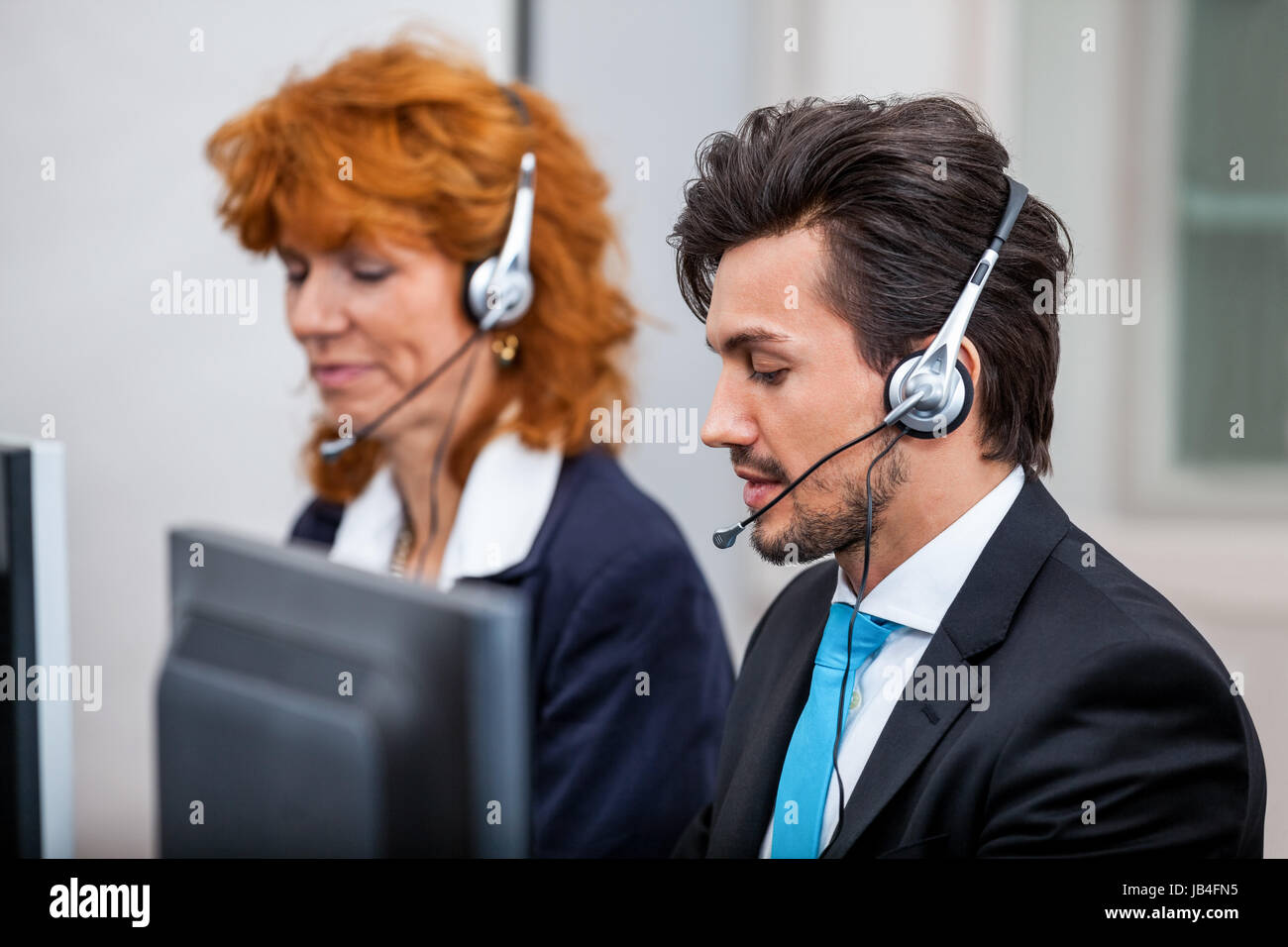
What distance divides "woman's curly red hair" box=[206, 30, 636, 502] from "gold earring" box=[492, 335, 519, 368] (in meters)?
0.01

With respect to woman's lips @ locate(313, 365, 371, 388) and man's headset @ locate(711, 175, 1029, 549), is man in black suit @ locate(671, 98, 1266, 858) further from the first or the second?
woman's lips @ locate(313, 365, 371, 388)

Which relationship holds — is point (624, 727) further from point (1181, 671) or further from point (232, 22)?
point (232, 22)

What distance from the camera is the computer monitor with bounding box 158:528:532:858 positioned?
605 millimetres

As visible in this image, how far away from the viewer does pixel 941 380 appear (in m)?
0.87

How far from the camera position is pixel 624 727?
49.5 inches

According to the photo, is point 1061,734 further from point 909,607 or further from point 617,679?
point 617,679

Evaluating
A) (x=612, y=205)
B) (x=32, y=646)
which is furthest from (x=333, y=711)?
(x=612, y=205)

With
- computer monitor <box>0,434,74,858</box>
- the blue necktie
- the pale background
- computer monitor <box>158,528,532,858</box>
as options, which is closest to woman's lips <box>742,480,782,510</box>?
the blue necktie

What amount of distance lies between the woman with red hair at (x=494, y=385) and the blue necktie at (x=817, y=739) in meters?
0.32

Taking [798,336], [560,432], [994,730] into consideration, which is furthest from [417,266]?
[994,730]

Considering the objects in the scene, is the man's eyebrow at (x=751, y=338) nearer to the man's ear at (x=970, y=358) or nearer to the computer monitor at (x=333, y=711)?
the man's ear at (x=970, y=358)

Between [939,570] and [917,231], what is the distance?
259mm

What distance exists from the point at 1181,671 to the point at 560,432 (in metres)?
0.85

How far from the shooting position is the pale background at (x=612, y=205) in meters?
1.68
